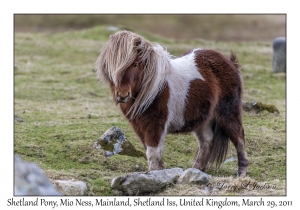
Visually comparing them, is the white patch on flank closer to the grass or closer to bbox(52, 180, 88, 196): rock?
the grass

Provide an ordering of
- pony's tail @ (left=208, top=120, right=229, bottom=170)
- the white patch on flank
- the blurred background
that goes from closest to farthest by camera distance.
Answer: the white patch on flank < pony's tail @ (left=208, top=120, right=229, bottom=170) < the blurred background

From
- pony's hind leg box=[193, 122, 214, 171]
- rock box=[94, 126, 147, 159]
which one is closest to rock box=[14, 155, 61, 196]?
rock box=[94, 126, 147, 159]

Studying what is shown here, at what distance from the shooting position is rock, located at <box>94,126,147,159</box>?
9852 millimetres

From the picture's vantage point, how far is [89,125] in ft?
39.3

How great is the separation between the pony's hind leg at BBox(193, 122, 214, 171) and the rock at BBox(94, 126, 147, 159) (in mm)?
1189

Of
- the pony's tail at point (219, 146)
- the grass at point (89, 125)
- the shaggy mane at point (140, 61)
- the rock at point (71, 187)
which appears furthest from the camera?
the pony's tail at point (219, 146)

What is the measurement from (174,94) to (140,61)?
0.86 metres

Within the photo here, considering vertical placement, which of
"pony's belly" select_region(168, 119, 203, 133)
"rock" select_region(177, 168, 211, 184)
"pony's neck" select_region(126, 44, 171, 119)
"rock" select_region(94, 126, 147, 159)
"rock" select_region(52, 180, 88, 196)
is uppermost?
"pony's neck" select_region(126, 44, 171, 119)

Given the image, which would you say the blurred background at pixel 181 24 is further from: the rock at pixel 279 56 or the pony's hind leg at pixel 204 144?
the pony's hind leg at pixel 204 144

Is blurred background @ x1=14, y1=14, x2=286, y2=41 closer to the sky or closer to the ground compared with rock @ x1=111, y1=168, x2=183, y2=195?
closer to the sky

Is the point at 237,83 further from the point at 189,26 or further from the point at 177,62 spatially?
the point at 189,26

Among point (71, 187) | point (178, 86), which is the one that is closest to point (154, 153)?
point (178, 86)

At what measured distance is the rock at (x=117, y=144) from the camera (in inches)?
388

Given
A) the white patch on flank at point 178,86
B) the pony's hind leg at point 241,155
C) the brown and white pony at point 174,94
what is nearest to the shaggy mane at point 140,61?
the brown and white pony at point 174,94
